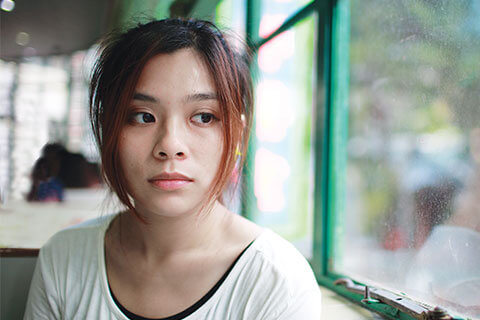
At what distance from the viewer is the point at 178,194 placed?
2.77 feet

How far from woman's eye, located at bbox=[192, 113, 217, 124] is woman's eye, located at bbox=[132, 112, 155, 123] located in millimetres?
92

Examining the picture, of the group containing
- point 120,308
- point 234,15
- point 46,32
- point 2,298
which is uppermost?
point 234,15

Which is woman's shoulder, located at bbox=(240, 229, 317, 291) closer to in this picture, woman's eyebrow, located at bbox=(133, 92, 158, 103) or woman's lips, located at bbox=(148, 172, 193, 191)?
woman's lips, located at bbox=(148, 172, 193, 191)

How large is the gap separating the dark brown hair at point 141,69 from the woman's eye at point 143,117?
3 cm

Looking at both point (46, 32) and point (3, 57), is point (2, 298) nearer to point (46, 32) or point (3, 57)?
point (3, 57)

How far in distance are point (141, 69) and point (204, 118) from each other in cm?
17

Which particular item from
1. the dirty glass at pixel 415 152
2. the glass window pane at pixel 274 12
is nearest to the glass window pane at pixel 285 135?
the glass window pane at pixel 274 12

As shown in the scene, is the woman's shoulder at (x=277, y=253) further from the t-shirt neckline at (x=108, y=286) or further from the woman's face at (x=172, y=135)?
the woman's face at (x=172, y=135)

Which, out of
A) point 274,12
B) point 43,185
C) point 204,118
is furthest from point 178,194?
point 274,12

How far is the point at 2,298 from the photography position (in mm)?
1348

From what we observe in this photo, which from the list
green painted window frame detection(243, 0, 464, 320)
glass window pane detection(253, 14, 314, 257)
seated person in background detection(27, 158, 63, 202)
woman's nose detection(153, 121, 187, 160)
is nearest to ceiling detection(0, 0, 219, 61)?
seated person in background detection(27, 158, 63, 202)

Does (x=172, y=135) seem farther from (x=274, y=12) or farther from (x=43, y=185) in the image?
(x=274, y=12)

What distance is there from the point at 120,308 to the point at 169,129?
43 centimetres

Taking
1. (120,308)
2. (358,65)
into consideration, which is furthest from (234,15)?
(120,308)
